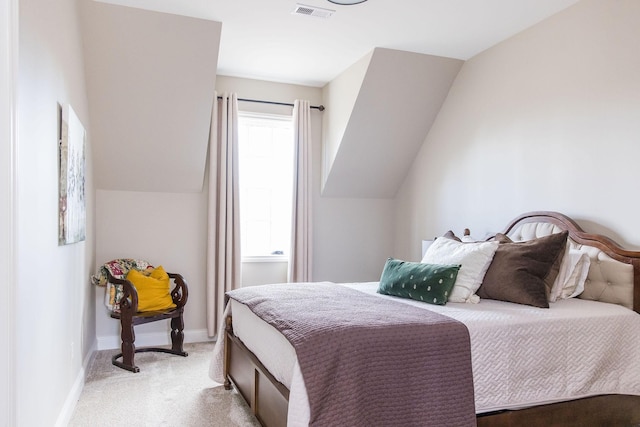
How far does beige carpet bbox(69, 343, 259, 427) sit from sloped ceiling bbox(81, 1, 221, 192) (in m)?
1.60

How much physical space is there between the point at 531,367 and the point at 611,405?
553 millimetres

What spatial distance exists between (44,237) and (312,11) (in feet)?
7.16

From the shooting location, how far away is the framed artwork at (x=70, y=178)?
2.48 metres

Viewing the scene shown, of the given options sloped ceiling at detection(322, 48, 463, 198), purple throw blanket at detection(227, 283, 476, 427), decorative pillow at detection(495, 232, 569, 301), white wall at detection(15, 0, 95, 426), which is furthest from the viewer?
sloped ceiling at detection(322, 48, 463, 198)

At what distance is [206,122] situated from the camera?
4.13 metres

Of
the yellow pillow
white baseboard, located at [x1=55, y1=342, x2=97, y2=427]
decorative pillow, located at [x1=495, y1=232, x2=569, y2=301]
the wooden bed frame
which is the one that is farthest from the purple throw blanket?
the yellow pillow

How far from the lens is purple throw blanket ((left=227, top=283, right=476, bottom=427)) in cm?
187

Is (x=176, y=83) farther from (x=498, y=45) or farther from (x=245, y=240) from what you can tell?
(x=498, y=45)

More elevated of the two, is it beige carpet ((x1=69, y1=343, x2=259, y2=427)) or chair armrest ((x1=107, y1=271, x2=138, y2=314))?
chair armrest ((x1=107, y1=271, x2=138, y2=314))

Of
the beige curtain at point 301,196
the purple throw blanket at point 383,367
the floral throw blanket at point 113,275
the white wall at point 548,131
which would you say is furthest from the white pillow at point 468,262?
the floral throw blanket at point 113,275

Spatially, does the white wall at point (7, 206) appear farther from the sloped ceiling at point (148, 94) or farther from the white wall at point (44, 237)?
the sloped ceiling at point (148, 94)

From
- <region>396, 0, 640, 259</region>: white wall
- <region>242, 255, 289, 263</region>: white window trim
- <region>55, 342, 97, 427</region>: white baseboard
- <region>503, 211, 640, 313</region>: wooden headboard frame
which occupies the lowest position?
<region>55, 342, 97, 427</region>: white baseboard

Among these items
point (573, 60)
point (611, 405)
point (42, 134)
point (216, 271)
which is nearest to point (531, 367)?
point (611, 405)

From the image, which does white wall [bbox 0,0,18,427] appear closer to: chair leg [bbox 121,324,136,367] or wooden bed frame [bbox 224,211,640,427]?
wooden bed frame [bbox 224,211,640,427]
